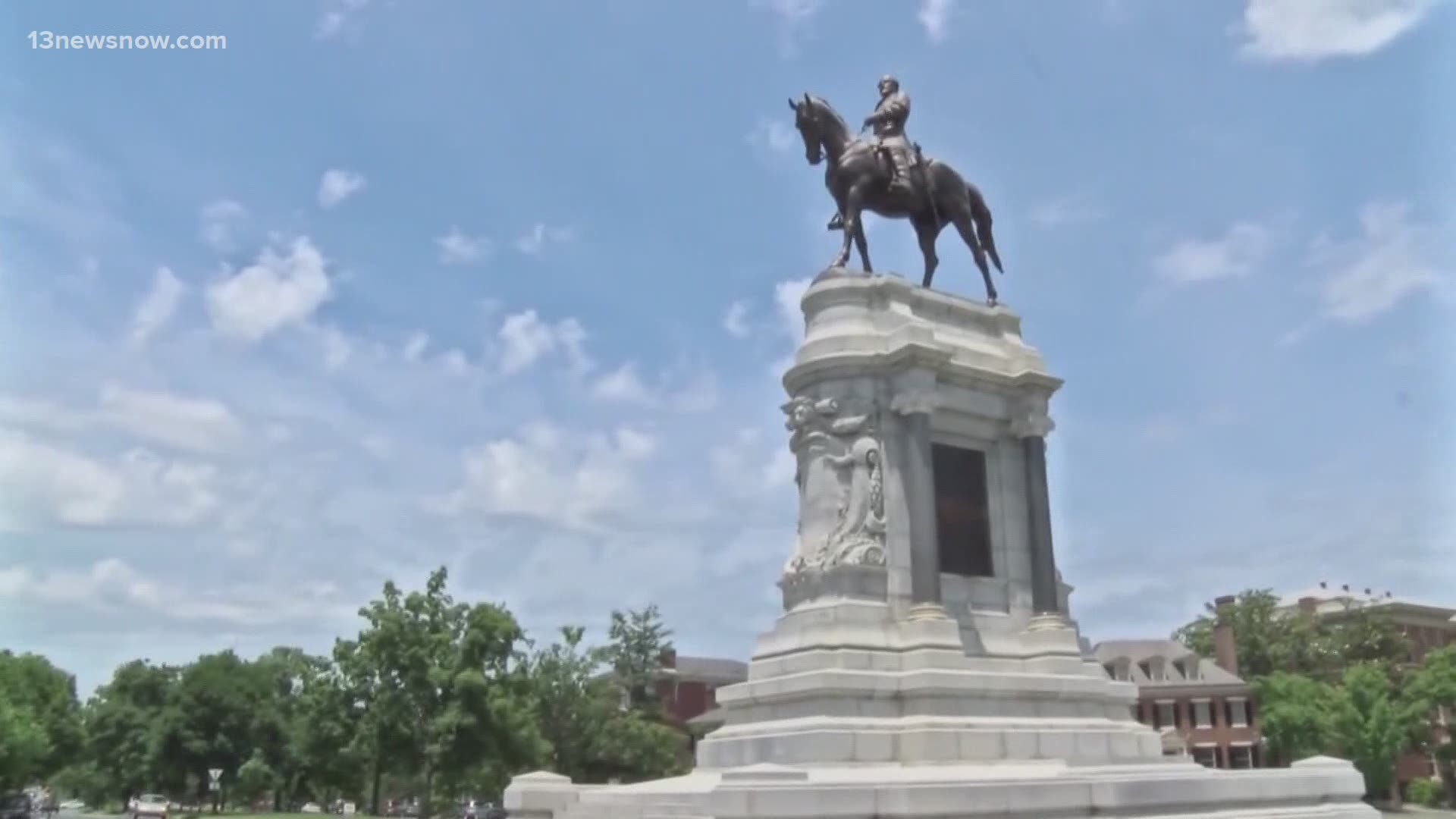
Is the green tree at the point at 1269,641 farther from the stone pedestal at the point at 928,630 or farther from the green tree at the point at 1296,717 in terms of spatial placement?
the stone pedestal at the point at 928,630

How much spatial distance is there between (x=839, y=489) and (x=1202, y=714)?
186ft

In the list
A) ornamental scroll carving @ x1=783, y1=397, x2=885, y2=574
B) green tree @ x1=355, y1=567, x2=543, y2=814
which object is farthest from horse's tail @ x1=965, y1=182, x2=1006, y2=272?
green tree @ x1=355, y1=567, x2=543, y2=814

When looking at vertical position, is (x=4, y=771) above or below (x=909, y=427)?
below

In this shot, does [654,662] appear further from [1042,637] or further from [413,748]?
[1042,637]

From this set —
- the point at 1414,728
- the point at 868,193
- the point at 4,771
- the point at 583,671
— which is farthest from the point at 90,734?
the point at 1414,728

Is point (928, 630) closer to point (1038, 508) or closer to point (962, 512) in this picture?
point (962, 512)

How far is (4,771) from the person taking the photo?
56.9 m

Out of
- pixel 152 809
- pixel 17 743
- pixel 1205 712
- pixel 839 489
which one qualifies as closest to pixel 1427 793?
pixel 1205 712

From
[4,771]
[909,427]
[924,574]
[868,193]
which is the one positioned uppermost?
[868,193]

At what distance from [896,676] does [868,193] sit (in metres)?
9.69

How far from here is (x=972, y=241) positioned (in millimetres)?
25109

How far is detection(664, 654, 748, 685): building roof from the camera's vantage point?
91.4 meters

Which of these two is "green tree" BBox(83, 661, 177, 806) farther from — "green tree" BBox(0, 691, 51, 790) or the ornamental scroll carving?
the ornamental scroll carving

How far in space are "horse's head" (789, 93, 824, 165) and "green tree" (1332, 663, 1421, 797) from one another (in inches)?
2031
